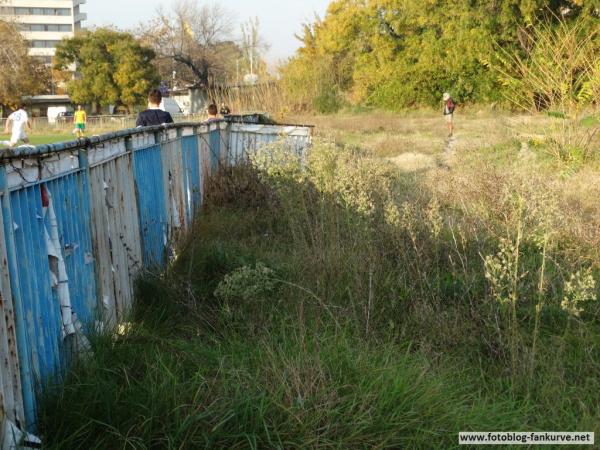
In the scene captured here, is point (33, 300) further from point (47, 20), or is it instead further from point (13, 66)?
point (47, 20)

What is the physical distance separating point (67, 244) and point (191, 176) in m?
4.83

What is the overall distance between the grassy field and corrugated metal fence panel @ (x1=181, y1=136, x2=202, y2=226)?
645 millimetres

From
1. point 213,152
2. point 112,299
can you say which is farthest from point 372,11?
point 112,299

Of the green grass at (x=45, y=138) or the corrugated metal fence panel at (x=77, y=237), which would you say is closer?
the corrugated metal fence panel at (x=77, y=237)

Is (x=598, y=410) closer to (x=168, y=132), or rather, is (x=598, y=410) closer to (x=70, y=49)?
(x=168, y=132)

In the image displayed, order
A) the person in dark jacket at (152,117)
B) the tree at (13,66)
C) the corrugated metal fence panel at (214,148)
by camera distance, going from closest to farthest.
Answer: the person in dark jacket at (152,117) < the corrugated metal fence panel at (214,148) < the tree at (13,66)

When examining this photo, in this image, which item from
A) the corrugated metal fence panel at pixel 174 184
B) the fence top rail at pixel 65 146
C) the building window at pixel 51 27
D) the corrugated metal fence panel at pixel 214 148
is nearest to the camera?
the fence top rail at pixel 65 146

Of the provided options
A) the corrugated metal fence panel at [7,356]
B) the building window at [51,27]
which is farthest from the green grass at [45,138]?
the building window at [51,27]

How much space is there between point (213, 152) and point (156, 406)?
799 centimetres

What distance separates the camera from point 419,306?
448cm

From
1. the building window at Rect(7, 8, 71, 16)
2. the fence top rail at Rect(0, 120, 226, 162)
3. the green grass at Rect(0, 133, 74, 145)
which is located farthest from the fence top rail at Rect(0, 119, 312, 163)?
the building window at Rect(7, 8, 71, 16)

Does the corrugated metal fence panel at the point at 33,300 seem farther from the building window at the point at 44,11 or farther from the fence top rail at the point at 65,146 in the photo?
the building window at the point at 44,11

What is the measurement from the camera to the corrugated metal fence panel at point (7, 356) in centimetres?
253

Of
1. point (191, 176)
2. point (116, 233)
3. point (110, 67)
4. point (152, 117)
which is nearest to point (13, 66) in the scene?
point (110, 67)
